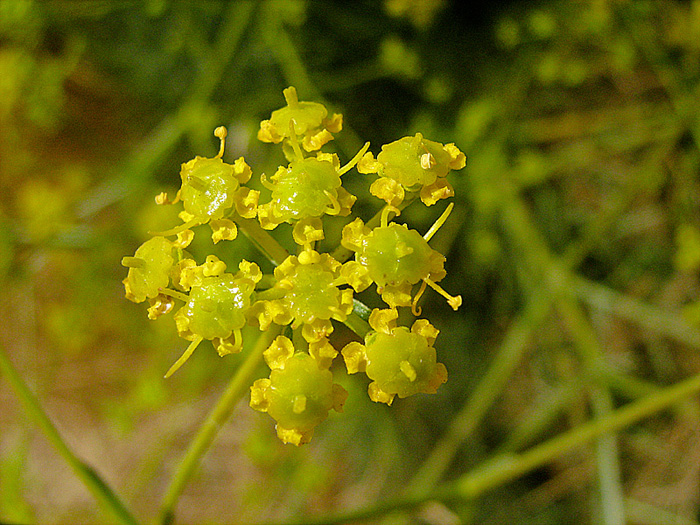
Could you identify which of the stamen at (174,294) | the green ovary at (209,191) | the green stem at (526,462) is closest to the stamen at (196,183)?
the green ovary at (209,191)

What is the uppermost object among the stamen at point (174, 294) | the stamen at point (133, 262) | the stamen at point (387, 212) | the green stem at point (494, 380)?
the stamen at point (133, 262)

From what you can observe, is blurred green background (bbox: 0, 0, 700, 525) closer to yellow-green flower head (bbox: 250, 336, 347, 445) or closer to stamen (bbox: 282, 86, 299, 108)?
stamen (bbox: 282, 86, 299, 108)

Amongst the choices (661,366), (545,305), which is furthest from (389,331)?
(661,366)

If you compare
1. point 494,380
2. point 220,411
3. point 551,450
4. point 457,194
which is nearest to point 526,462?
point 551,450

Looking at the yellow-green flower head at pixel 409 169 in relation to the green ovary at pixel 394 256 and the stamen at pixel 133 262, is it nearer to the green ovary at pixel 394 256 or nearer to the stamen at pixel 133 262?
the green ovary at pixel 394 256

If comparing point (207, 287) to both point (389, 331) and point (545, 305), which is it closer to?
point (389, 331)

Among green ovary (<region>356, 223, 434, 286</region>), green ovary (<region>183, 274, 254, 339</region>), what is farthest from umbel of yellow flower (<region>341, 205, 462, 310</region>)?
green ovary (<region>183, 274, 254, 339</region>)

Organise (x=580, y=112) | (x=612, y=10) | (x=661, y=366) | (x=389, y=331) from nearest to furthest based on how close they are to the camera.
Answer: (x=389, y=331), (x=612, y=10), (x=580, y=112), (x=661, y=366)

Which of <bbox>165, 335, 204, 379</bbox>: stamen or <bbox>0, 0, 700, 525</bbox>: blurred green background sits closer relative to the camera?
<bbox>165, 335, 204, 379</bbox>: stamen
